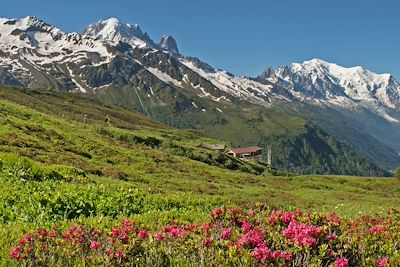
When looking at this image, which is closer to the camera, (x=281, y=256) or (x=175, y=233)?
(x=281, y=256)

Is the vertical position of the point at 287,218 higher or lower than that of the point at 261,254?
higher

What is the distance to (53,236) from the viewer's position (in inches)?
338

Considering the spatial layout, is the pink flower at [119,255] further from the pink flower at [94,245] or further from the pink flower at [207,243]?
the pink flower at [207,243]

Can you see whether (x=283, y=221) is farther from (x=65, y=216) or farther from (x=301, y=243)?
(x=65, y=216)

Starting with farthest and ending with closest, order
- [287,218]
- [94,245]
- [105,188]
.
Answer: [105,188] → [287,218] → [94,245]

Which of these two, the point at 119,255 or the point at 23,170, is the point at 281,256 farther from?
the point at 23,170

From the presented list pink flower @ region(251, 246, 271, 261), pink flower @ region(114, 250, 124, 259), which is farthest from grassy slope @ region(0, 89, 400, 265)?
pink flower @ region(251, 246, 271, 261)

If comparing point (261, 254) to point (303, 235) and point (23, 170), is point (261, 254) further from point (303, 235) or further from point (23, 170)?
point (23, 170)

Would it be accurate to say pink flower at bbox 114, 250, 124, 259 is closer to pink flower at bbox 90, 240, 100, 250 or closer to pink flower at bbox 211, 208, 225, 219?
pink flower at bbox 90, 240, 100, 250

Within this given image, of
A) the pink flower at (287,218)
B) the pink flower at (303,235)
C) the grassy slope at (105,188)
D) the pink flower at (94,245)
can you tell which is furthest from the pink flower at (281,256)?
the grassy slope at (105,188)

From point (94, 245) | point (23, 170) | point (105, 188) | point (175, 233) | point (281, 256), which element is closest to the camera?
point (281, 256)

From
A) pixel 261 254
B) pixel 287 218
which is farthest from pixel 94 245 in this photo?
pixel 287 218

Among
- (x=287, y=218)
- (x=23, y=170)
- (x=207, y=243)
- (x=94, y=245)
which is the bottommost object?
(x=23, y=170)

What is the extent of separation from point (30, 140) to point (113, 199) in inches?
1272
